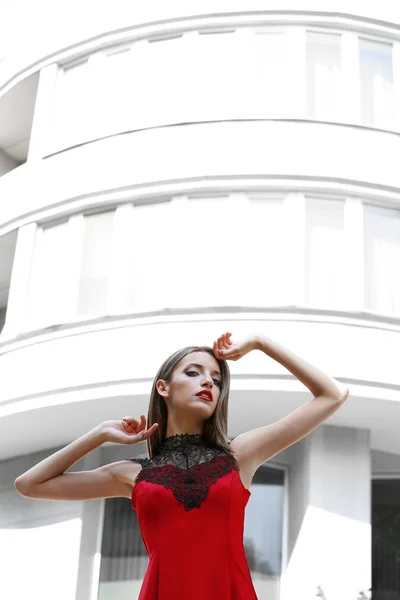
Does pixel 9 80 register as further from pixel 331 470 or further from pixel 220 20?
pixel 331 470

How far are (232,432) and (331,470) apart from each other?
1.72m

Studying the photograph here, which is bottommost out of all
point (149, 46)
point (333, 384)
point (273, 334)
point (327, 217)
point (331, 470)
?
point (333, 384)

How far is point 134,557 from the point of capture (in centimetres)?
1468

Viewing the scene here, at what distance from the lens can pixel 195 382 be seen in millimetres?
3703

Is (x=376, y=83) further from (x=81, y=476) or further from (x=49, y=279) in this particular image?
(x=81, y=476)

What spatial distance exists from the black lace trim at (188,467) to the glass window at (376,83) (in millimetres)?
12509

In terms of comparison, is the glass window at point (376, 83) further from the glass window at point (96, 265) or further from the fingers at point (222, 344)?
the fingers at point (222, 344)

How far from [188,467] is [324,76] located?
13029mm

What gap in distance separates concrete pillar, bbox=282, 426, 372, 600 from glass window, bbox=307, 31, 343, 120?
198 inches

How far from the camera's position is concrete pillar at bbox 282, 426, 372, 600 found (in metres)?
13.5

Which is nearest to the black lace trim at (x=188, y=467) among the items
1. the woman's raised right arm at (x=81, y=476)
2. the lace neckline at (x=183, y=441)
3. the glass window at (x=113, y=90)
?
the lace neckline at (x=183, y=441)

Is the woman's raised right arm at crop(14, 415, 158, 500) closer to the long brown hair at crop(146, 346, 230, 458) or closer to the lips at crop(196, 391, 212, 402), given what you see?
the long brown hair at crop(146, 346, 230, 458)

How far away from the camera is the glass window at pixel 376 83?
15.6 metres

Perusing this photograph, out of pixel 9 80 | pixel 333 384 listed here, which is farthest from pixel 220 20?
pixel 333 384
